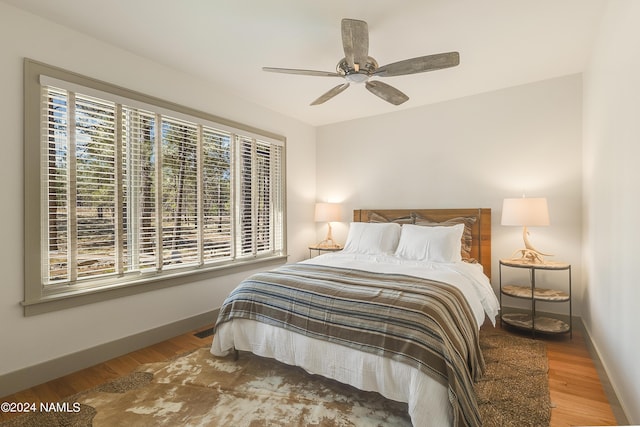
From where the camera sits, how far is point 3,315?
2043 mm

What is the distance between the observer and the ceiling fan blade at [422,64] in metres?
2.09

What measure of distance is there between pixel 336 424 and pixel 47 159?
8.73 feet

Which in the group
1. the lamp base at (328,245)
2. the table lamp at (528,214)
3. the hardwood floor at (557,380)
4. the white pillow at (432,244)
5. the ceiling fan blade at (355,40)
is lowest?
the hardwood floor at (557,380)

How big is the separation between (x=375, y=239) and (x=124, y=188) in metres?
2.57

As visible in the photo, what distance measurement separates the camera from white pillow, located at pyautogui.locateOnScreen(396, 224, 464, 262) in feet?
10.1

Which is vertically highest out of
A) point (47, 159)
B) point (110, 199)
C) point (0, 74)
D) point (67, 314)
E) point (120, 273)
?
point (0, 74)

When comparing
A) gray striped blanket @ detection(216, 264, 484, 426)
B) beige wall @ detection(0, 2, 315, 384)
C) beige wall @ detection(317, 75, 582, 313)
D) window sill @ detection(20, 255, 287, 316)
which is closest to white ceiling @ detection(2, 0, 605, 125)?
beige wall @ detection(0, 2, 315, 384)

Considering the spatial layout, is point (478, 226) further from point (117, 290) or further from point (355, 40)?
point (117, 290)

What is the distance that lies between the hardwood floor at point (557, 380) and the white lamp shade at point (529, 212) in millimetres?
1115

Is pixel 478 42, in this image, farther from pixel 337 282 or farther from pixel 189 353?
pixel 189 353

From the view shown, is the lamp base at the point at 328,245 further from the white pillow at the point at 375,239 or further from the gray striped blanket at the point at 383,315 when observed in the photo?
the gray striped blanket at the point at 383,315

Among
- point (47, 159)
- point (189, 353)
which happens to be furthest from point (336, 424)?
point (47, 159)

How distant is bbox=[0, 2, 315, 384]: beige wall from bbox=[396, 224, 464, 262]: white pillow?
2.11 meters

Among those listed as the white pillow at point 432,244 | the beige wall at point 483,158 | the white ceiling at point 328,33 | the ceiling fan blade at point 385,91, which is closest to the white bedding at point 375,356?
the white pillow at point 432,244
